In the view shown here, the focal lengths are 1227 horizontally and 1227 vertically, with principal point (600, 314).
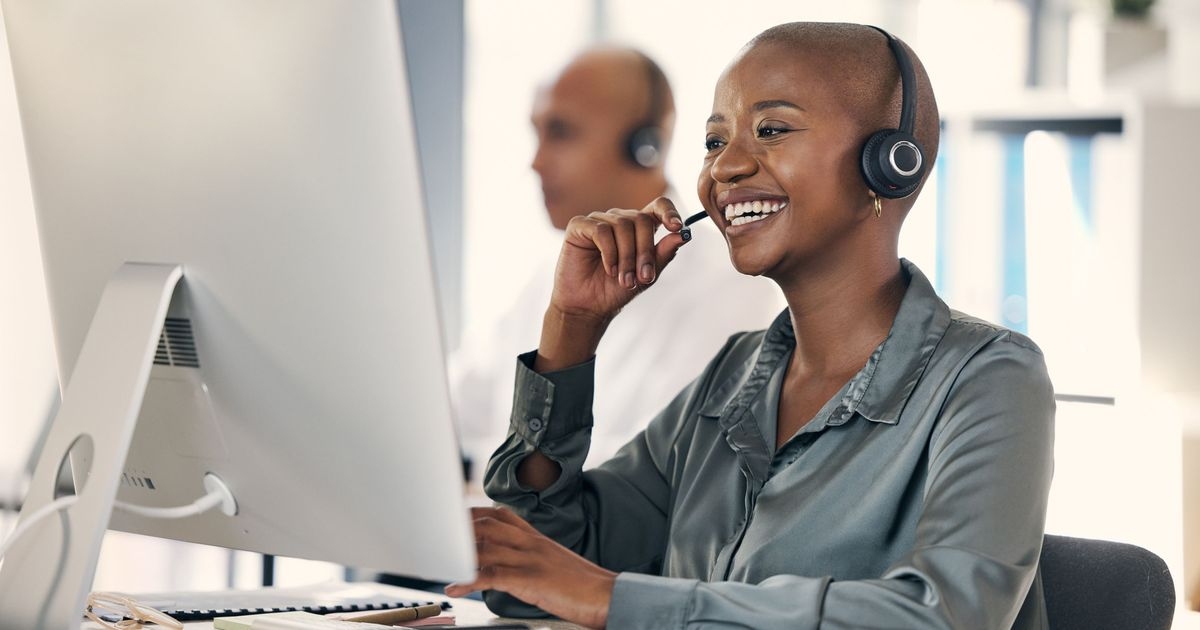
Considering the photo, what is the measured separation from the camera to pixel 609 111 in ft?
9.05

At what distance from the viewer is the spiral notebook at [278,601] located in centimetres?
112

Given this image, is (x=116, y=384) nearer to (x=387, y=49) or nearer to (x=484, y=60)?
(x=387, y=49)

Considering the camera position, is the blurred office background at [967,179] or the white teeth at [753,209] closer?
the white teeth at [753,209]

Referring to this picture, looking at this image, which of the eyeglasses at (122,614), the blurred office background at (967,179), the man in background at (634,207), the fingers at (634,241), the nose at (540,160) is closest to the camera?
the eyeglasses at (122,614)

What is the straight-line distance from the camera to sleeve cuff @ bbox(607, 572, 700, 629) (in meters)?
0.92

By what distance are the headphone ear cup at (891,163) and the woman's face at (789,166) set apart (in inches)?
1.0

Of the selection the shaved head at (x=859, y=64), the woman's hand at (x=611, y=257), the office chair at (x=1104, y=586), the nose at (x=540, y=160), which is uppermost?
the nose at (x=540, y=160)

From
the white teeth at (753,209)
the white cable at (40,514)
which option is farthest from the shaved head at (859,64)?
the white cable at (40,514)

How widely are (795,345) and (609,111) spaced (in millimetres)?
1515

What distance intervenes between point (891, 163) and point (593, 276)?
34cm

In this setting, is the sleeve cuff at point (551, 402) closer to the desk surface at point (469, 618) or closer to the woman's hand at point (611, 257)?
the woman's hand at point (611, 257)

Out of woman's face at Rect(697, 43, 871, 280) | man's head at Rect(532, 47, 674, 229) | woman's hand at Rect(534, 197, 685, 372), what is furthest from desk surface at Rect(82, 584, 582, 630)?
man's head at Rect(532, 47, 674, 229)

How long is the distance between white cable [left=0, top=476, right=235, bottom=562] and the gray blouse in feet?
1.00

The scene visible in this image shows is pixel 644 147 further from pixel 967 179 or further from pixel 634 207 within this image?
pixel 967 179
